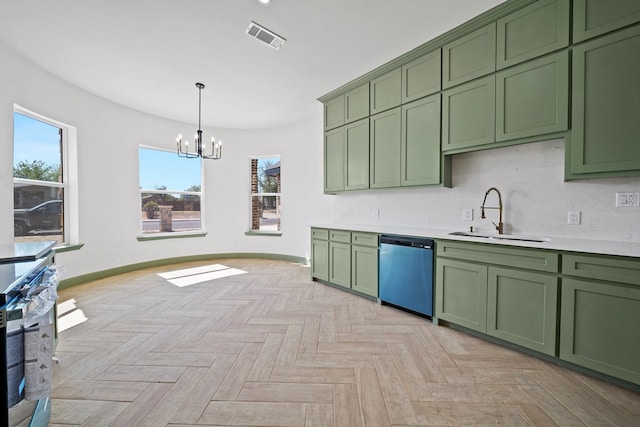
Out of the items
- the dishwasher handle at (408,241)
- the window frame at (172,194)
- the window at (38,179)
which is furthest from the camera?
the window frame at (172,194)

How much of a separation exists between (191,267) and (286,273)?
1895 mm

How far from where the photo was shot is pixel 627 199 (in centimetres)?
213

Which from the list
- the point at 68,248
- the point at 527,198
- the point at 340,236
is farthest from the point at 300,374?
the point at 68,248

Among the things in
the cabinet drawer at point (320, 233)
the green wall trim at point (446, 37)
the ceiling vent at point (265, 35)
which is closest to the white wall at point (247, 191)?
the cabinet drawer at point (320, 233)

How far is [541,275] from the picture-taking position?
6.91 ft

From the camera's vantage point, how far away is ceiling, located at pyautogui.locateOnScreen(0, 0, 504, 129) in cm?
241

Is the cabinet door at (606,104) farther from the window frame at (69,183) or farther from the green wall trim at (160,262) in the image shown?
the window frame at (69,183)

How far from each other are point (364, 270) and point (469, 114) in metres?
2.09

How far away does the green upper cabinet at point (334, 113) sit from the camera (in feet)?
13.6

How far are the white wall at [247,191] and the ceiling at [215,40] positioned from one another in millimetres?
501

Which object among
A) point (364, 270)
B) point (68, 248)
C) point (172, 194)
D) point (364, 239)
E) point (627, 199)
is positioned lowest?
point (364, 270)

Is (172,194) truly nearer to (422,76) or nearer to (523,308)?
(422,76)

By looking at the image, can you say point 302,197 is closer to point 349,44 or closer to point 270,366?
point 349,44

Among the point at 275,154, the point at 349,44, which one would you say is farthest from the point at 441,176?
the point at 275,154
